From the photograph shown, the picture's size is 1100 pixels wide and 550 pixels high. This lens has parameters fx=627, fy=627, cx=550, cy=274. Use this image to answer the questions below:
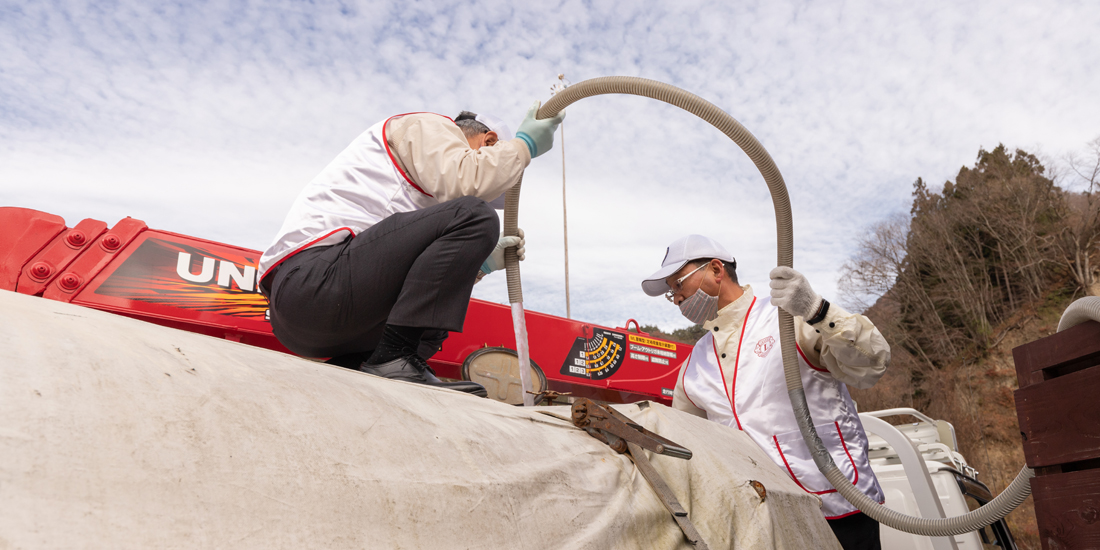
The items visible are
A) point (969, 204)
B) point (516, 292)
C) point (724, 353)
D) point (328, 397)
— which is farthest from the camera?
point (969, 204)

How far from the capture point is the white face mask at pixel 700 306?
3.46 m

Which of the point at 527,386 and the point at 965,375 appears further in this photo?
the point at 965,375

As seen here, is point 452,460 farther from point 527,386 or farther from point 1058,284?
point 1058,284

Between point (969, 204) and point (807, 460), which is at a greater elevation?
point (969, 204)

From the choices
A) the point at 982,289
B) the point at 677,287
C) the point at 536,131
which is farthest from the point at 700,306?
the point at 982,289

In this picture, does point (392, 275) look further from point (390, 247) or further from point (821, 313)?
point (821, 313)

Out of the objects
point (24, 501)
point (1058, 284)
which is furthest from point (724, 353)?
point (1058, 284)

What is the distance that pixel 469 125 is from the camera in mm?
2598

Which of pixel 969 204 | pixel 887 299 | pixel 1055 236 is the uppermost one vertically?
pixel 969 204

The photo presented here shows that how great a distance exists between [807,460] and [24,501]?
105 inches

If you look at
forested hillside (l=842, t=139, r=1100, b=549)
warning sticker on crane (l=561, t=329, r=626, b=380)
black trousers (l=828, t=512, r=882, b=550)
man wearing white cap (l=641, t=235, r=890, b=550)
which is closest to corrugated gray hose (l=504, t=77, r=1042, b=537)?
man wearing white cap (l=641, t=235, r=890, b=550)

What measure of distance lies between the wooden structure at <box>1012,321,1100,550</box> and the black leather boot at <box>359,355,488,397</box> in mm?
1460

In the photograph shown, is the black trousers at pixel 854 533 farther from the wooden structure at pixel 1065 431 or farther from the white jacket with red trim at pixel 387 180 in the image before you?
the white jacket with red trim at pixel 387 180

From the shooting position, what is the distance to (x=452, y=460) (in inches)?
44.9
